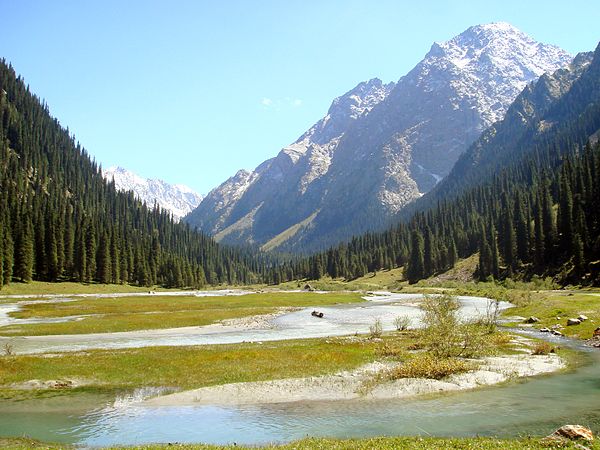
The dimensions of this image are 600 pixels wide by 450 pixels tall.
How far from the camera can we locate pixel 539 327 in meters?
59.1

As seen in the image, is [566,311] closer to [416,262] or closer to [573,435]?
[573,435]

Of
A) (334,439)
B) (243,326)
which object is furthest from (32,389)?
(243,326)

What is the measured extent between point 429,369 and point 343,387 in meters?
7.10

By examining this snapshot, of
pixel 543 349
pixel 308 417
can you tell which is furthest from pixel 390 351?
pixel 308 417

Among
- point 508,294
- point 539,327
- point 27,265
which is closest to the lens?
point 539,327

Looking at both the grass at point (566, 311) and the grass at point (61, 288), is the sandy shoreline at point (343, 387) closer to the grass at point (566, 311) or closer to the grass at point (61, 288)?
the grass at point (566, 311)

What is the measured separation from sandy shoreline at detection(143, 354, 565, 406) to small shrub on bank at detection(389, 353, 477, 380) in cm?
73

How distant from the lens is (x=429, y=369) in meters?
33.6

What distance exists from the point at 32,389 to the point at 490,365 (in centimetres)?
3445

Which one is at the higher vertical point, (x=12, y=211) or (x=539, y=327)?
(x=12, y=211)

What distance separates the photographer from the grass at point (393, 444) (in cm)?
1681

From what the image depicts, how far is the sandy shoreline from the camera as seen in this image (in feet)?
95.1

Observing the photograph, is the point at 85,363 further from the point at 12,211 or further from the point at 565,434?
the point at 12,211

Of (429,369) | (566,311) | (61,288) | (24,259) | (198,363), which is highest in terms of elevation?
(24,259)
